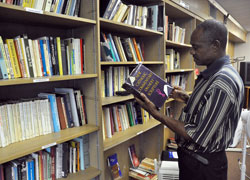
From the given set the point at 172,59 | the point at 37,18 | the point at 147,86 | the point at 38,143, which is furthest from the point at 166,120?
the point at 172,59

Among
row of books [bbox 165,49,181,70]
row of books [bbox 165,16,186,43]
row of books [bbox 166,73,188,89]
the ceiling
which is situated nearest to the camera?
row of books [bbox 165,16,186,43]

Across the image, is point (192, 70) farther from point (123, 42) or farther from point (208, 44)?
point (208, 44)

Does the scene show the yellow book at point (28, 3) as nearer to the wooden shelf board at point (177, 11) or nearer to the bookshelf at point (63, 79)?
the bookshelf at point (63, 79)

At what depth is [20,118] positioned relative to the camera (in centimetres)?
121

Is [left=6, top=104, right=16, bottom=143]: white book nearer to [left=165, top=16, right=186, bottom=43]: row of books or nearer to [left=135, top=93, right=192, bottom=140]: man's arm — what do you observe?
[left=135, top=93, right=192, bottom=140]: man's arm

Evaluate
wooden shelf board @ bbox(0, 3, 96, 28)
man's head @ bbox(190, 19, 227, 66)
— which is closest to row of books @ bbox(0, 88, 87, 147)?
wooden shelf board @ bbox(0, 3, 96, 28)

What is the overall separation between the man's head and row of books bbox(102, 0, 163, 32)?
2.42 ft

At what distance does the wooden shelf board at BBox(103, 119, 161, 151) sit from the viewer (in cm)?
162

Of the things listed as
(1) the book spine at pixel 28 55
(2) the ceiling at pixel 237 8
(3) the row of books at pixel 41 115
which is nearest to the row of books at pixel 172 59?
(3) the row of books at pixel 41 115

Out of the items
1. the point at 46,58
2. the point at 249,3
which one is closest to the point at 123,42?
the point at 46,58

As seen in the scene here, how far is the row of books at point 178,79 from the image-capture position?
2.75 metres

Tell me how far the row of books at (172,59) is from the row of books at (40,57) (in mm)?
1430

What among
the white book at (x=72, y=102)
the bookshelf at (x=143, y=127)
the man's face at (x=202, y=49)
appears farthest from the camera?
the bookshelf at (x=143, y=127)

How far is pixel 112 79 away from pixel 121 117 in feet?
1.27
